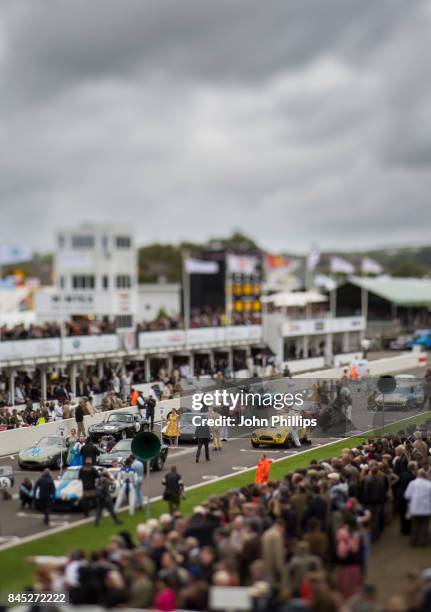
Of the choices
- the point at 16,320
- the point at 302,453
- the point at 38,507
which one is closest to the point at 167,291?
the point at 16,320

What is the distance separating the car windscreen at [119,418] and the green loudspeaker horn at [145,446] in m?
12.3

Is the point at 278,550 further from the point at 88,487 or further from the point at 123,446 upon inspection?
the point at 123,446

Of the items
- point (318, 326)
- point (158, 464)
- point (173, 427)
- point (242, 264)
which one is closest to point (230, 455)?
point (173, 427)

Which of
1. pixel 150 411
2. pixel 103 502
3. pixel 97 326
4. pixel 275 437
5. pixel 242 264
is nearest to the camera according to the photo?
pixel 103 502

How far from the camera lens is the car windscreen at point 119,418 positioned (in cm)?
3127

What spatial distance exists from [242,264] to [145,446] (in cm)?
4522

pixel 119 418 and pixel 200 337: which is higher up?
pixel 200 337

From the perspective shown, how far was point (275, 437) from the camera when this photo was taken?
1152 inches

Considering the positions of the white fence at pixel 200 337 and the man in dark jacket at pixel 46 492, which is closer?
the man in dark jacket at pixel 46 492

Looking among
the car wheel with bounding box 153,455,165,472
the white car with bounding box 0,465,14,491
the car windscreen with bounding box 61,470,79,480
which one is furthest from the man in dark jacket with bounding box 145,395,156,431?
the car windscreen with bounding box 61,470,79,480

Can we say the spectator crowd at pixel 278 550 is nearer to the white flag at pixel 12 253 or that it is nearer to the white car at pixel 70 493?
the white car at pixel 70 493

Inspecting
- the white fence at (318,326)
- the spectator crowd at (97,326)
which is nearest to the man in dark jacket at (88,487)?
the spectator crowd at (97,326)

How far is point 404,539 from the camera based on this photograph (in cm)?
1778

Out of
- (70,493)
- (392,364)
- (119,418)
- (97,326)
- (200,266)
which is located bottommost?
(70,493)
